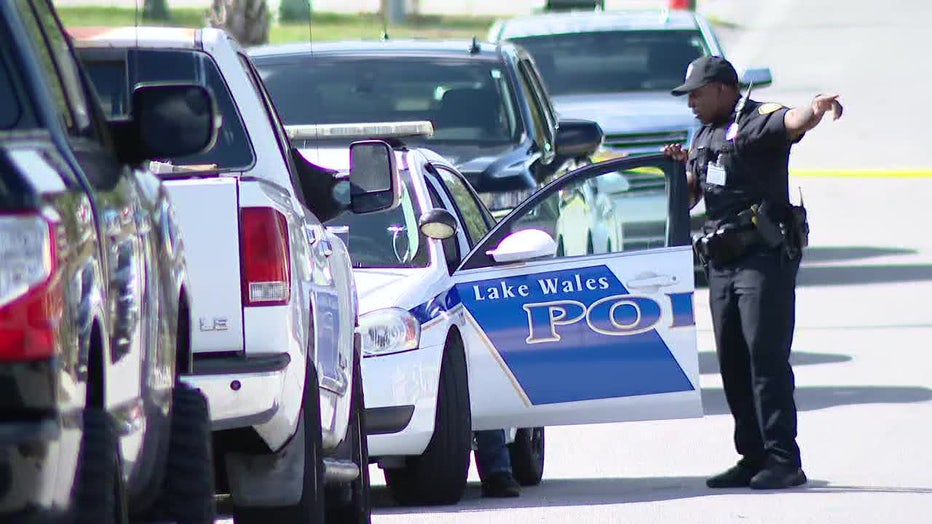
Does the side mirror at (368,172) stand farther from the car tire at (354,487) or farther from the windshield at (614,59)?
the windshield at (614,59)

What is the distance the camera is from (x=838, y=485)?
33.4 feet

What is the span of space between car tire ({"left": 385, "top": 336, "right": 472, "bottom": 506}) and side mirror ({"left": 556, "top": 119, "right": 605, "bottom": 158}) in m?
4.17

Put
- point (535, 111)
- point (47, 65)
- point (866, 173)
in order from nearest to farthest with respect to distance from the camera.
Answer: point (47, 65), point (535, 111), point (866, 173)

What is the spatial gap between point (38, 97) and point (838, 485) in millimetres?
6191

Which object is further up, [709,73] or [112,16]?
[112,16]

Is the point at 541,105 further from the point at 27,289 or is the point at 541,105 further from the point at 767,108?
the point at 27,289

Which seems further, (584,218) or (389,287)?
(584,218)

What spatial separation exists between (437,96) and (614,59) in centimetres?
544

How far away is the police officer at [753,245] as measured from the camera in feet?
33.4

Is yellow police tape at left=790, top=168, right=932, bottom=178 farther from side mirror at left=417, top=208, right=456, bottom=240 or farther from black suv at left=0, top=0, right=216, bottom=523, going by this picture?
black suv at left=0, top=0, right=216, bottom=523

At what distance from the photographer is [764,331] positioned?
10242mm

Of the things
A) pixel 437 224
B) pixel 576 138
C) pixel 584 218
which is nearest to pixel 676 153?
pixel 584 218

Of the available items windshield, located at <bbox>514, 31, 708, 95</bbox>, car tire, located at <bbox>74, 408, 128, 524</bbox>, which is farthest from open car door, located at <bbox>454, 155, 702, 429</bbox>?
windshield, located at <bbox>514, 31, 708, 95</bbox>

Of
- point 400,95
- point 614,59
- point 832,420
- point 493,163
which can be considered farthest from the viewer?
point 614,59
